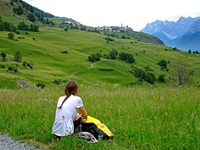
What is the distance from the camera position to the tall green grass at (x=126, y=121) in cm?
803

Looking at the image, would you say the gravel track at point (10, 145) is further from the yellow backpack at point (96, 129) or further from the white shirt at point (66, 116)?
the yellow backpack at point (96, 129)

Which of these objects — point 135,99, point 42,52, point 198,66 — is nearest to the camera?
point 135,99

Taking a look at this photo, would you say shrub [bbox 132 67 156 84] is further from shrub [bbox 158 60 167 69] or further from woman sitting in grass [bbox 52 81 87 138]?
woman sitting in grass [bbox 52 81 87 138]

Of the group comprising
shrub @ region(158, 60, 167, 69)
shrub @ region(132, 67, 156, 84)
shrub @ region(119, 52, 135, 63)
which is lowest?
shrub @ region(132, 67, 156, 84)

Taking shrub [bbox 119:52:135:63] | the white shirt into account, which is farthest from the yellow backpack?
shrub [bbox 119:52:135:63]

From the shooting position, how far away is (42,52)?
13700 cm

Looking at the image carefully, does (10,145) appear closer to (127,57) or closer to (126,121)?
(126,121)

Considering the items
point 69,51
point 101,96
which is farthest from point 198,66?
point 101,96

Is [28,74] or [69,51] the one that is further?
[69,51]

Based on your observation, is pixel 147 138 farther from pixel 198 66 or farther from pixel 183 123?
pixel 198 66

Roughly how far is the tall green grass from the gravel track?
277 millimetres

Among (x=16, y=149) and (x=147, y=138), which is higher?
(x=147, y=138)

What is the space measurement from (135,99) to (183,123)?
447 centimetres

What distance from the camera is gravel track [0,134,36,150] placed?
29.5 ft
